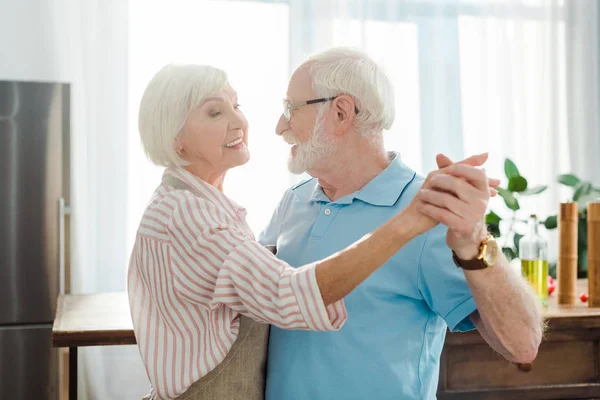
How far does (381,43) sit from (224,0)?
3.19 feet

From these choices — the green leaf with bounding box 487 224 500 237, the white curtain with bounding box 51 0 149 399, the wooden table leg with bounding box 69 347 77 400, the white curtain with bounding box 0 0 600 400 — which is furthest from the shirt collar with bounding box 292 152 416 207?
the white curtain with bounding box 51 0 149 399

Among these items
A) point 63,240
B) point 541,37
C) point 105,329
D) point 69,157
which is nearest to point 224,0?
point 69,157

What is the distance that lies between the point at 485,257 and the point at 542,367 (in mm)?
1268

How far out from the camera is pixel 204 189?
142 centimetres

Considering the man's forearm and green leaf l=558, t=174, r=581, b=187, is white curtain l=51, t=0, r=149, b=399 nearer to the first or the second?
green leaf l=558, t=174, r=581, b=187

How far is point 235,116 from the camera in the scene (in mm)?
1468

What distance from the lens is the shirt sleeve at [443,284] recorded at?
1.44 m

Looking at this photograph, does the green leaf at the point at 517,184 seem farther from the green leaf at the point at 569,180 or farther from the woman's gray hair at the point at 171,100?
the woman's gray hair at the point at 171,100

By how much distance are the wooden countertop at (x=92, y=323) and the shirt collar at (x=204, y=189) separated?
91cm

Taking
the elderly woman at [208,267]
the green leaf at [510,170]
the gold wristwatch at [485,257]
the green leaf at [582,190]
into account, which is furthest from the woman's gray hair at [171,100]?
the green leaf at [582,190]

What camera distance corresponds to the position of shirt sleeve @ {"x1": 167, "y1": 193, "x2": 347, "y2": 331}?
117 centimetres

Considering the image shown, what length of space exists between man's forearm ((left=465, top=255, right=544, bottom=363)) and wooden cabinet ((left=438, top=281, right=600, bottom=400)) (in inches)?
35.4

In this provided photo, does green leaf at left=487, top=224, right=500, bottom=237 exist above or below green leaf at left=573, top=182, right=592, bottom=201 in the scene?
below

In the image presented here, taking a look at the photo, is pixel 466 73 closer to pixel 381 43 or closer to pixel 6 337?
pixel 381 43
